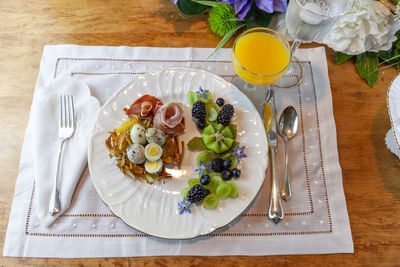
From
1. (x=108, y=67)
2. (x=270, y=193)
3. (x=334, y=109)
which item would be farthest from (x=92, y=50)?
(x=334, y=109)

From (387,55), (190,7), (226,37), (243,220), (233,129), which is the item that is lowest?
(243,220)

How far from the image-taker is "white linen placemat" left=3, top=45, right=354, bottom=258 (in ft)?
3.41

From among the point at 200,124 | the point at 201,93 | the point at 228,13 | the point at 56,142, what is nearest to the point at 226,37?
the point at 228,13

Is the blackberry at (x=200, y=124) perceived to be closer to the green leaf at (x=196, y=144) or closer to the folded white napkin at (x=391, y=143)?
the green leaf at (x=196, y=144)

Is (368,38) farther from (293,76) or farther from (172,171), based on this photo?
(172,171)

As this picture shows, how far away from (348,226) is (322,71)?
72cm

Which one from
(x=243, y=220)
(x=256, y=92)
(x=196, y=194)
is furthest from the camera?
(x=256, y=92)

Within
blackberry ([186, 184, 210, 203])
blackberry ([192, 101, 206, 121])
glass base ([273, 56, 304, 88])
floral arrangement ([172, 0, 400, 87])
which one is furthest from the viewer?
glass base ([273, 56, 304, 88])

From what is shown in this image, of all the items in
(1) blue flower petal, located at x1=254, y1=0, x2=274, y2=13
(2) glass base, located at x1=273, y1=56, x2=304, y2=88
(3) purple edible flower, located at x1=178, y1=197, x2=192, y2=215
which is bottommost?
(3) purple edible flower, located at x1=178, y1=197, x2=192, y2=215

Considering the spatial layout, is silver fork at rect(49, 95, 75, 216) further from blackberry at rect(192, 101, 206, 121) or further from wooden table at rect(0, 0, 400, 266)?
blackberry at rect(192, 101, 206, 121)

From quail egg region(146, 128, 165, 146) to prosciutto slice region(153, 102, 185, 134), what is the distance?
27 millimetres

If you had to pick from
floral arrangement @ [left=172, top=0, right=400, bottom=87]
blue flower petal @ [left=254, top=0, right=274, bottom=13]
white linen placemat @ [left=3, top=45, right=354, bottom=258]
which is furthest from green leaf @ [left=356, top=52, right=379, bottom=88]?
blue flower petal @ [left=254, top=0, right=274, bottom=13]

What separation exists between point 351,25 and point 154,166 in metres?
1.06

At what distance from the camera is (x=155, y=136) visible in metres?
1.06
